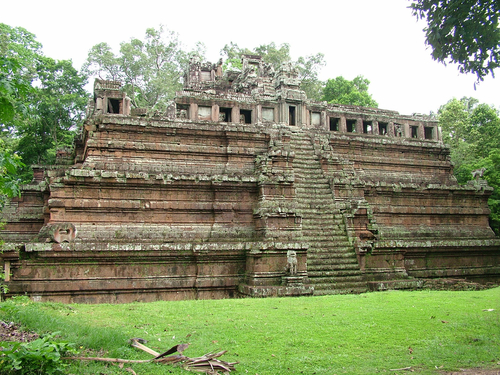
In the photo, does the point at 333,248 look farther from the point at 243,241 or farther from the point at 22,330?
the point at 22,330

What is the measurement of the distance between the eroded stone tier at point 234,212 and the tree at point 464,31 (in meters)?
7.44

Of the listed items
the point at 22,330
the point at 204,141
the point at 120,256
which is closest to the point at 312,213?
the point at 204,141

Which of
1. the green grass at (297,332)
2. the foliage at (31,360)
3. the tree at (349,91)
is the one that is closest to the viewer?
the foliage at (31,360)

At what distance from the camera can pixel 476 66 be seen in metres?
8.23

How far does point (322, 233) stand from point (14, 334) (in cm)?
1126

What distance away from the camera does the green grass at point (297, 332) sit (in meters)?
6.16

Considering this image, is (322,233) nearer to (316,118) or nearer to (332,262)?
(332,262)

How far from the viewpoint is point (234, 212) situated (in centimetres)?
1583

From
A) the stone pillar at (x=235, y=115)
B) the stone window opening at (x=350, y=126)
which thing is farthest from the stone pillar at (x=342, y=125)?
the stone pillar at (x=235, y=115)

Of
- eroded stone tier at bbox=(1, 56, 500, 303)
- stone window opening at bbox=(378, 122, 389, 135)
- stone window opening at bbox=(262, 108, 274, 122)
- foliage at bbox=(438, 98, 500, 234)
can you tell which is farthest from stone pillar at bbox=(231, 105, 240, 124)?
foliage at bbox=(438, 98, 500, 234)

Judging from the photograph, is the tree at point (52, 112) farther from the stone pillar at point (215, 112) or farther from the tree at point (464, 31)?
the tree at point (464, 31)

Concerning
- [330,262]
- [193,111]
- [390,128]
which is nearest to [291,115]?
[193,111]

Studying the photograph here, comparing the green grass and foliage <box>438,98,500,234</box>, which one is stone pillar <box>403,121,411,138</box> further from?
the green grass

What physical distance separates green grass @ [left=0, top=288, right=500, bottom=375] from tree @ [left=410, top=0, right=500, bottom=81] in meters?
4.95
